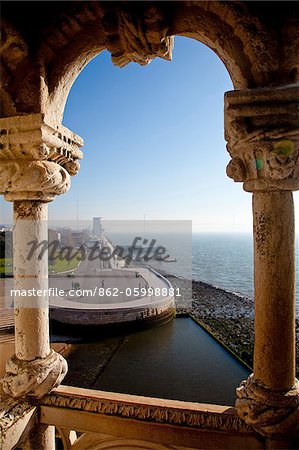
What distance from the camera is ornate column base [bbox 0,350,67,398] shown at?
2.03 meters

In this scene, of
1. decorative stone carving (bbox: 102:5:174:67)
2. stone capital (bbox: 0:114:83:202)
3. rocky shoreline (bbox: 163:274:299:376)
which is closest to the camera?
decorative stone carving (bbox: 102:5:174:67)

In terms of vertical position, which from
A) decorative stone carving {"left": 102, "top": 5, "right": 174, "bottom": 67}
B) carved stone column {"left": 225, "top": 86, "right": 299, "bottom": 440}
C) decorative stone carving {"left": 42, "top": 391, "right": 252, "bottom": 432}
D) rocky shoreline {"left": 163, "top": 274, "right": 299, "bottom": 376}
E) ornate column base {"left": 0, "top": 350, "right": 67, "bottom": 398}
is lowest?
rocky shoreline {"left": 163, "top": 274, "right": 299, "bottom": 376}

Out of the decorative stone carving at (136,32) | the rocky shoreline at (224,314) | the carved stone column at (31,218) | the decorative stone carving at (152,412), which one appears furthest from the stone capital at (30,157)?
the rocky shoreline at (224,314)

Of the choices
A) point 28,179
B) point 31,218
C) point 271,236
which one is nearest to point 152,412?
point 271,236

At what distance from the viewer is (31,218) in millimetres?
2123

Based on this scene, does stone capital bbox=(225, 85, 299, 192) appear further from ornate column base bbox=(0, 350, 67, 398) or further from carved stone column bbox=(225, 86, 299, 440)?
ornate column base bbox=(0, 350, 67, 398)

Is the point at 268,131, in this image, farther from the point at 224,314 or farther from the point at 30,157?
the point at 224,314

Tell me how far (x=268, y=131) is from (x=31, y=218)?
160cm

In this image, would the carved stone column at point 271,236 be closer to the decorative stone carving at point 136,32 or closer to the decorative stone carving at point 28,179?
the decorative stone carving at point 136,32

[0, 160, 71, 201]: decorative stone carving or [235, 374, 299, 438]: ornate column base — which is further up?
[0, 160, 71, 201]: decorative stone carving

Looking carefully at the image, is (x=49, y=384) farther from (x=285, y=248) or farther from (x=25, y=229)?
(x=285, y=248)

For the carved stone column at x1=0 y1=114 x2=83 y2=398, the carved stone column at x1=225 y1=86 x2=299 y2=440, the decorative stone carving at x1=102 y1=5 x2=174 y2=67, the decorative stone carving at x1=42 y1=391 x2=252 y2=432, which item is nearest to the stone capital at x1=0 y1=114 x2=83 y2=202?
the carved stone column at x1=0 y1=114 x2=83 y2=398

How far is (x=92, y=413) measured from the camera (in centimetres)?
201

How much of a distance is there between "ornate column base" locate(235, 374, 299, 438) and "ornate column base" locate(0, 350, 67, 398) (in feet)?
4.17
